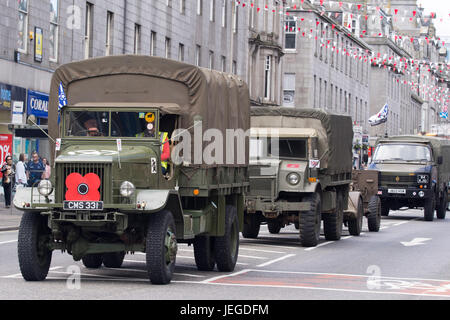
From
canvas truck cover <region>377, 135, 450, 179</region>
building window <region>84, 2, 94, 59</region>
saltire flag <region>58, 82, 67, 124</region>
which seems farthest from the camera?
building window <region>84, 2, 94, 59</region>

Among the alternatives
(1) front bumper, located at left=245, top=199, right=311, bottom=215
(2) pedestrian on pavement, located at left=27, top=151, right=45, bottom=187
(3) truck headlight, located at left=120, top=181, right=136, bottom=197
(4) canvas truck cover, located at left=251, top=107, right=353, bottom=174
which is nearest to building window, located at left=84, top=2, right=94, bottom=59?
(2) pedestrian on pavement, located at left=27, top=151, right=45, bottom=187

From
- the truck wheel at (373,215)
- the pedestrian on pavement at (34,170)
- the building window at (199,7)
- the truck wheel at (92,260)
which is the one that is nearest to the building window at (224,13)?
the building window at (199,7)

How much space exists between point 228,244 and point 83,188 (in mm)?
3222

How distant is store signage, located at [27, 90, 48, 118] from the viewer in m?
36.8

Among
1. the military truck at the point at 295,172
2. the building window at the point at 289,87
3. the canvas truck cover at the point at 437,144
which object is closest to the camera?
the military truck at the point at 295,172

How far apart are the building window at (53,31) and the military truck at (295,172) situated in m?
15.7

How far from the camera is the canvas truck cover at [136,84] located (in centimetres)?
1510

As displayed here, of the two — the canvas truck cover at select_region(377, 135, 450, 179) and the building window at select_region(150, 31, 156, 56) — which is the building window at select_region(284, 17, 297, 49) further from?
the canvas truck cover at select_region(377, 135, 450, 179)

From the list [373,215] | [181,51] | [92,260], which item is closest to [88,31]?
[181,51]

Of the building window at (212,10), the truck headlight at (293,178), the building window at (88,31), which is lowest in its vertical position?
the truck headlight at (293,178)

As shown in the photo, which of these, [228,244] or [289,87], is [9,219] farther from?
[289,87]

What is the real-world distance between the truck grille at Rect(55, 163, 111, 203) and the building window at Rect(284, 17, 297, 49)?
62.3 meters

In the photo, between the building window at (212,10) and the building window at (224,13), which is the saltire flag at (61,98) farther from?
the building window at (224,13)
